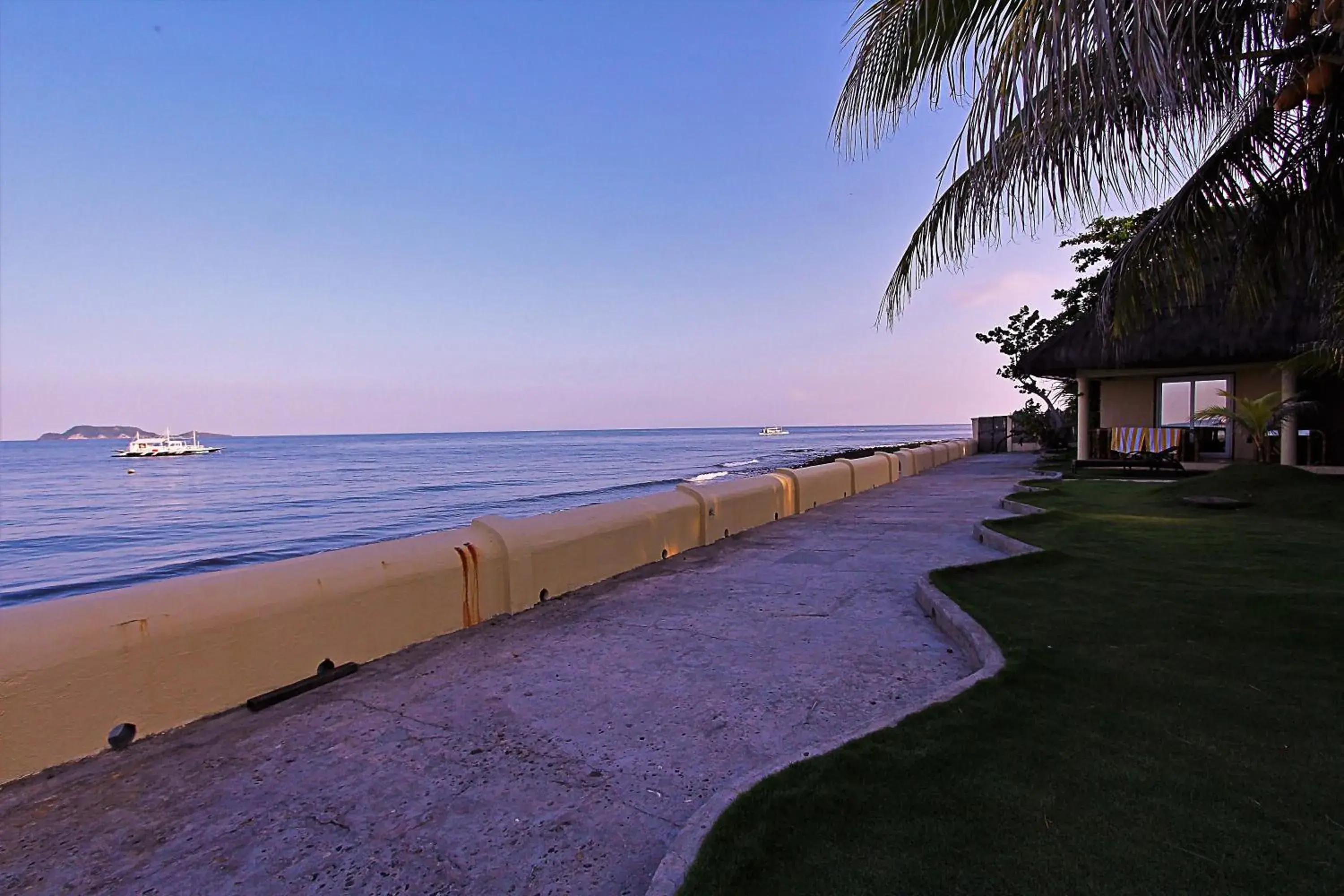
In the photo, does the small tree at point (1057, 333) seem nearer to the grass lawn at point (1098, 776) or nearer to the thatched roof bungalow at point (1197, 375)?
the thatched roof bungalow at point (1197, 375)

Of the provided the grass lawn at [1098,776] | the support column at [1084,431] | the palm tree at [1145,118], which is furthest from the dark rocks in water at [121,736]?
the support column at [1084,431]

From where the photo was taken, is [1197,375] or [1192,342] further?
[1197,375]

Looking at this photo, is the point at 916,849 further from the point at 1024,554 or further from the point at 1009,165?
the point at 1024,554

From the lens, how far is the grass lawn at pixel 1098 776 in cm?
197

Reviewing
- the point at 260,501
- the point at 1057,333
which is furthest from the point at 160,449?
the point at 1057,333

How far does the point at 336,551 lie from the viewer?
14.4 ft

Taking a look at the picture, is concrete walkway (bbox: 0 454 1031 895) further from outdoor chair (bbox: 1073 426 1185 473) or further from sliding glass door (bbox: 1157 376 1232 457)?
sliding glass door (bbox: 1157 376 1232 457)

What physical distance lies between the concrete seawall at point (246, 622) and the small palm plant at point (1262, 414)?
1380cm

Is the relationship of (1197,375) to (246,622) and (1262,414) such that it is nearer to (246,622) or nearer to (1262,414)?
(1262,414)

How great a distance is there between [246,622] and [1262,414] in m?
16.9

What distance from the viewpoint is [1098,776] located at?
2.49 m

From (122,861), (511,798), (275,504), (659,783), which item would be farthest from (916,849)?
(275,504)

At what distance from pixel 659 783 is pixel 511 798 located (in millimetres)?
594

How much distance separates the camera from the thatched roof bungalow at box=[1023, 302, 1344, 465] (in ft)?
45.6
